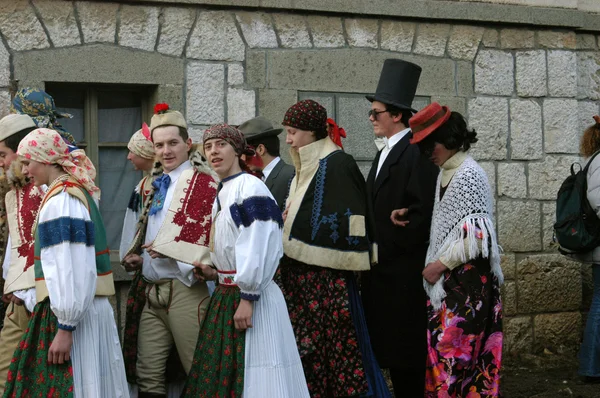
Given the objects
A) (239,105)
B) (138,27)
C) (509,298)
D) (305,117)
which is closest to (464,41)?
(239,105)

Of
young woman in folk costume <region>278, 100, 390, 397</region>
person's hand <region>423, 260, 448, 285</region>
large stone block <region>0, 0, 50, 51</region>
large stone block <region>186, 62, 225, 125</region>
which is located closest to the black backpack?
person's hand <region>423, 260, 448, 285</region>

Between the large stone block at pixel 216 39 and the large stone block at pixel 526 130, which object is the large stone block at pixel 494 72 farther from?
the large stone block at pixel 216 39

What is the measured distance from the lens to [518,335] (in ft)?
27.3

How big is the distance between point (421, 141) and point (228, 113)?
2.17 m

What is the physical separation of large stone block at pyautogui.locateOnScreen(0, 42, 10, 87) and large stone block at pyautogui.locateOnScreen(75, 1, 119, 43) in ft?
1.79

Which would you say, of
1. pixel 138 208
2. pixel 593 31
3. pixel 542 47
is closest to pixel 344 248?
pixel 138 208

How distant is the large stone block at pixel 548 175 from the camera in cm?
845

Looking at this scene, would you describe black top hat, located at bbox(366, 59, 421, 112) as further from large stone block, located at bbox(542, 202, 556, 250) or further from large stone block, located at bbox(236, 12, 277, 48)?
large stone block, located at bbox(542, 202, 556, 250)

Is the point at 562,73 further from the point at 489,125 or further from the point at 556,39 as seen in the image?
the point at 489,125

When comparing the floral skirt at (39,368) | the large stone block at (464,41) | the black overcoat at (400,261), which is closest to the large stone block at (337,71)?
the large stone block at (464,41)

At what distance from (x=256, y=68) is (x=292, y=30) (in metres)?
0.42

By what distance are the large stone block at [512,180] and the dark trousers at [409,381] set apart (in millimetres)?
2797

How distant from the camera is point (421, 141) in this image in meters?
5.68

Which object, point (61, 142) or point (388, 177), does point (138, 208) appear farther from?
point (388, 177)
